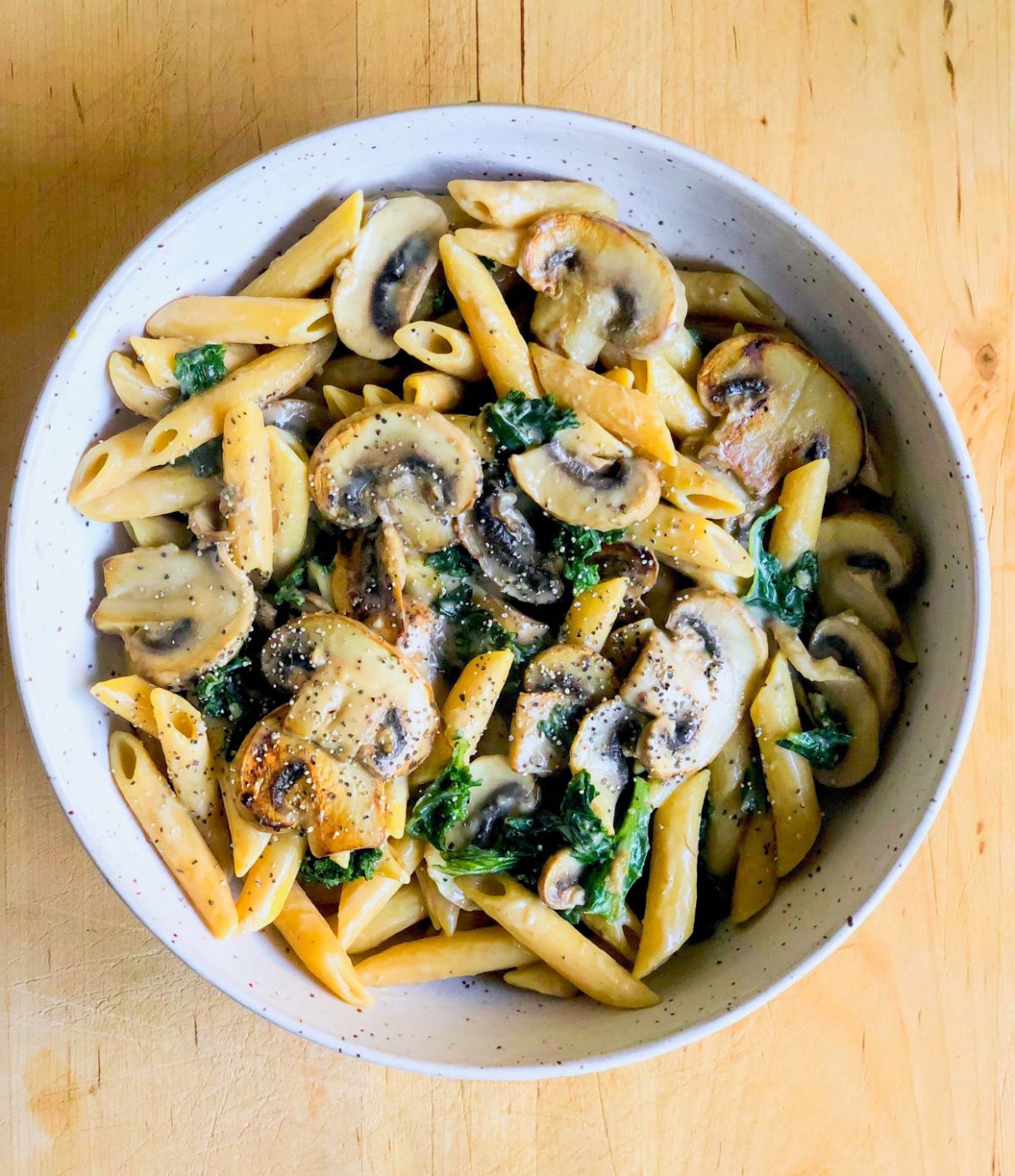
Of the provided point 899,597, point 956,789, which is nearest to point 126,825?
point 899,597

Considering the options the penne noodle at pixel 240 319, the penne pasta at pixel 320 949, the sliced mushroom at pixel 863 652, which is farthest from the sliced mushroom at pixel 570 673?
the penne noodle at pixel 240 319

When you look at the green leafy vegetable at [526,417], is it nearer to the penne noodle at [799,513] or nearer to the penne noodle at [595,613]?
the penne noodle at [595,613]

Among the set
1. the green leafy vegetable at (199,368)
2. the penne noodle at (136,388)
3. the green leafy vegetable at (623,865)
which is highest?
the green leafy vegetable at (199,368)

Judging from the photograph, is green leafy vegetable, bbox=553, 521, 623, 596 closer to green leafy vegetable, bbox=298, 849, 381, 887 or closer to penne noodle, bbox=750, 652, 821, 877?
penne noodle, bbox=750, 652, 821, 877

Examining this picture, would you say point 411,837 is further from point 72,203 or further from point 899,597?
point 72,203

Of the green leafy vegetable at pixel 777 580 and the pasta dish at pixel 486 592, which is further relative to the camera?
the green leafy vegetable at pixel 777 580

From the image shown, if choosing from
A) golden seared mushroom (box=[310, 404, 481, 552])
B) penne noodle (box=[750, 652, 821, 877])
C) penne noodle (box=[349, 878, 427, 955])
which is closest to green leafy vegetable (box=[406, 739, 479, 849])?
penne noodle (box=[349, 878, 427, 955])
